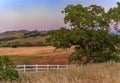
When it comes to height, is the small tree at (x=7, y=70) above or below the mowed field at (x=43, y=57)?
above

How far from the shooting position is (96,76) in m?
13.4

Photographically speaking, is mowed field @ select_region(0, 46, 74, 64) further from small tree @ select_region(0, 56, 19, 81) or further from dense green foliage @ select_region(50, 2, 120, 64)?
small tree @ select_region(0, 56, 19, 81)

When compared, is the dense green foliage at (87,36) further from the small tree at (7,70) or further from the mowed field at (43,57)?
the small tree at (7,70)

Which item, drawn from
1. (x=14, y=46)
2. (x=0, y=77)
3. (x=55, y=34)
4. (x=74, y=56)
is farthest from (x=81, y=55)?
Result: (x=14, y=46)

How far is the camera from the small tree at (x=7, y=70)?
48.2 feet

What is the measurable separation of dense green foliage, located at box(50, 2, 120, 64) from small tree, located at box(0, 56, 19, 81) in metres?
30.1

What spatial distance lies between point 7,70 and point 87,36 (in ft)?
104

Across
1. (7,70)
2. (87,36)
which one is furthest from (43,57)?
(7,70)

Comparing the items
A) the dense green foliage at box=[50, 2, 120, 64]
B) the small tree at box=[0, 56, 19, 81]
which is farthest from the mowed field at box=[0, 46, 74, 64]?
the small tree at box=[0, 56, 19, 81]

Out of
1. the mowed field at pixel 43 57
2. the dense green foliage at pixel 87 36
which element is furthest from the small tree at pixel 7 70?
the mowed field at pixel 43 57

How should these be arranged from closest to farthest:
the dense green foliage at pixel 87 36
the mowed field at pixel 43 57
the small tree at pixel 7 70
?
the small tree at pixel 7 70
the dense green foliage at pixel 87 36
the mowed field at pixel 43 57

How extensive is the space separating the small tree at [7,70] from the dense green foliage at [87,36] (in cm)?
3014

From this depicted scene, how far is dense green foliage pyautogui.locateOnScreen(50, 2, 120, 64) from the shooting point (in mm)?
45719

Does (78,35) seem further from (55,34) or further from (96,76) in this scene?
(96,76)
